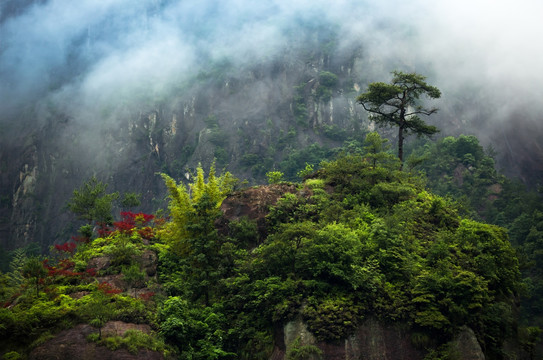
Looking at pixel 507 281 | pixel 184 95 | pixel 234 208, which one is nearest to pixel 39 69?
pixel 184 95

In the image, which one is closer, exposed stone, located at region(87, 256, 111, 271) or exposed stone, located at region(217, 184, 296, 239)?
exposed stone, located at region(87, 256, 111, 271)

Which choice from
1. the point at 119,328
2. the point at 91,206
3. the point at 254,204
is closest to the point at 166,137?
the point at 91,206

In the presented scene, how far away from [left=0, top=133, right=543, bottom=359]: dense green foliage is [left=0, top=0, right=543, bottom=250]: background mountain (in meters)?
83.3

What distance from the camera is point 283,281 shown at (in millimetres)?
19734

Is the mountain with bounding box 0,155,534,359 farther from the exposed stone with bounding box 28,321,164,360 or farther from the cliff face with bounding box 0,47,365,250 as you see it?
the cliff face with bounding box 0,47,365,250

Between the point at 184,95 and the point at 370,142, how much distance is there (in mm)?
113234

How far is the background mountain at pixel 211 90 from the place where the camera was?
4562 inches

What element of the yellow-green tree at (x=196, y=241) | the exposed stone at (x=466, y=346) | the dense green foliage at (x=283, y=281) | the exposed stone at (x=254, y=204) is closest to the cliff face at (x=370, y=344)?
the exposed stone at (x=466, y=346)

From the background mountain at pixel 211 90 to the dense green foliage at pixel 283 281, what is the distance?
83.3m

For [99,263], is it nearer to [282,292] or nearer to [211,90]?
[282,292]

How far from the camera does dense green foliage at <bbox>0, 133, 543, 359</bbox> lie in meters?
17.9

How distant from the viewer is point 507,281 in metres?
20.6

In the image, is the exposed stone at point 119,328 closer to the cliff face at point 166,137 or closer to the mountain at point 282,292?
the mountain at point 282,292

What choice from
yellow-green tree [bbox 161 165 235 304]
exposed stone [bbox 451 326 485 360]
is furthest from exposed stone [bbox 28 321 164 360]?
exposed stone [bbox 451 326 485 360]
